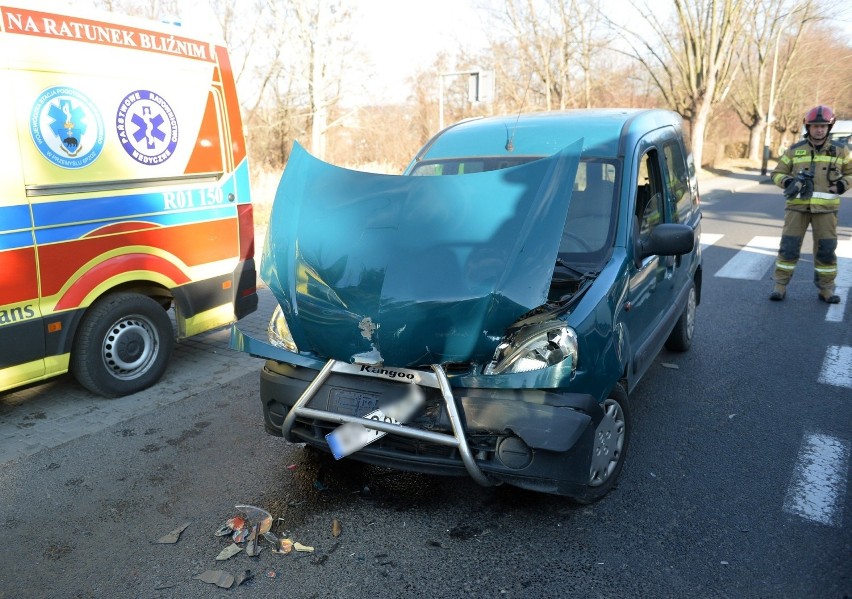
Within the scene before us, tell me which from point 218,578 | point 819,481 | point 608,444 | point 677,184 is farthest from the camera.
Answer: point 677,184

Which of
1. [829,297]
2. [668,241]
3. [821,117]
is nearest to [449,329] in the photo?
[668,241]

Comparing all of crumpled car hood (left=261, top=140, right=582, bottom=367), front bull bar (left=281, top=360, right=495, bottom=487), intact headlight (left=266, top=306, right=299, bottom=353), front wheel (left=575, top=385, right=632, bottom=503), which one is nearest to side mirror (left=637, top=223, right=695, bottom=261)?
front wheel (left=575, top=385, right=632, bottom=503)

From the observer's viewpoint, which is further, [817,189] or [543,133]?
[817,189]

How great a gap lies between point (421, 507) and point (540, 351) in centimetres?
111

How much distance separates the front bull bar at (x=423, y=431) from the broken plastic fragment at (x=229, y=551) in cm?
69

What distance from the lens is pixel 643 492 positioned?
367cm

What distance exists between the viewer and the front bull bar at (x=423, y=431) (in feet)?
9.81

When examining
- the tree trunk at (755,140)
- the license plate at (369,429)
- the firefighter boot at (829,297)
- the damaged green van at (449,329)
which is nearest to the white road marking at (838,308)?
the firefighter boot at (829,297)

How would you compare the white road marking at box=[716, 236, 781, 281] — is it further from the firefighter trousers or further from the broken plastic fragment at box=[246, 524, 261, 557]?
the broken plastic fragment at box=[246, 524, 261, 557]

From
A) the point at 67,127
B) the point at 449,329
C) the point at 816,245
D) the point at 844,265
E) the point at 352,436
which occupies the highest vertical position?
the point at 67,127

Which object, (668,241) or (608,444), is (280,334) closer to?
(608,444)

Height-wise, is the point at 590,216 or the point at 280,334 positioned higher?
the point at 590,216

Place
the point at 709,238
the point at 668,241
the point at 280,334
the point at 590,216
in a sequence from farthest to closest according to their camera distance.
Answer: the point at 709,238 < the point at 590,216 < the point at 668,241 < the point at 280,334

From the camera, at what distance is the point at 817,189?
733cm
